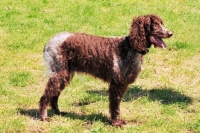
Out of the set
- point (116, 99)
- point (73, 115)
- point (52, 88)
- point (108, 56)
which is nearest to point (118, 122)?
point (116, 99)

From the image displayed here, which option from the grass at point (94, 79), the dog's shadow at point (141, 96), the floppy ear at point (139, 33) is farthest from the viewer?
the dog's shadow at point (141, 96)

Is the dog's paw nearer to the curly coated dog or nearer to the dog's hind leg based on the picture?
the curly coated dog

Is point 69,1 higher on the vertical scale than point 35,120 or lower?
higher

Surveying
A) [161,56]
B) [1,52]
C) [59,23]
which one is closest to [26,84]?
[1,52]

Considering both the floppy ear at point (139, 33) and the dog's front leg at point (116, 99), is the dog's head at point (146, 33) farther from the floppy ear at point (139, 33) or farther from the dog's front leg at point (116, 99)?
the dog's front leg at point (116, 99)

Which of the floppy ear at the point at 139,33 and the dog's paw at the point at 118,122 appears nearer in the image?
the floppy ear at the point at 139,33

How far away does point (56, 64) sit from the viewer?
645cm

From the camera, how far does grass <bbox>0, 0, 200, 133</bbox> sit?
660 cm

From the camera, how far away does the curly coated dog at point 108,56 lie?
6246 mm

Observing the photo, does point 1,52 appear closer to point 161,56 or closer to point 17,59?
point 17,59

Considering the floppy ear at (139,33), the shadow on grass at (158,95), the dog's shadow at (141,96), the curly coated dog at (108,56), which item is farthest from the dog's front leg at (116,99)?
the shadow on grass at (158,95)

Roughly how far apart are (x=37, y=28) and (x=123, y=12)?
9.60 ft

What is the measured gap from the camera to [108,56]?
6344 millimetres

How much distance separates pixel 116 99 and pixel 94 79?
2.16 metres
